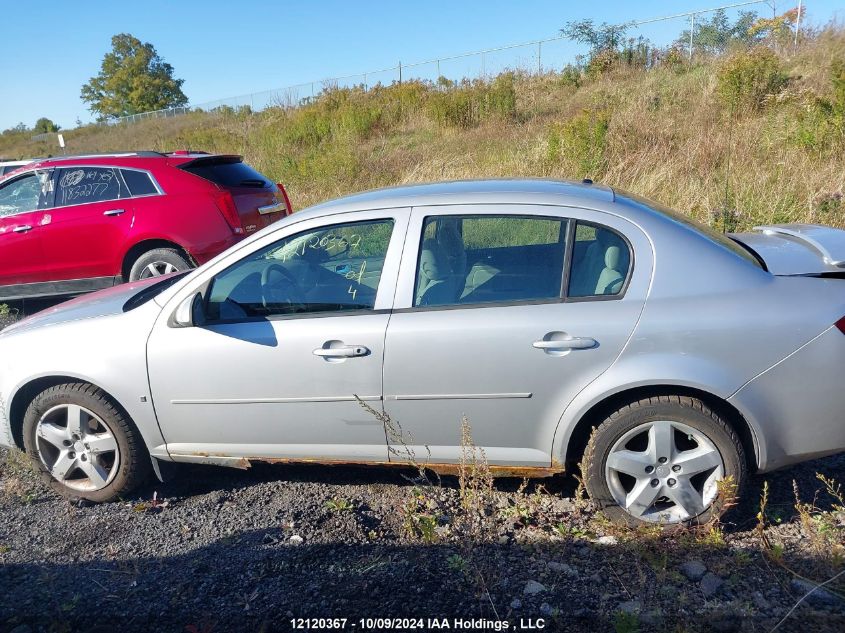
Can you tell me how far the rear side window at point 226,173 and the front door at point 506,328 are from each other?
15.8 feet

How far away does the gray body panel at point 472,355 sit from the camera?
288 centimetres

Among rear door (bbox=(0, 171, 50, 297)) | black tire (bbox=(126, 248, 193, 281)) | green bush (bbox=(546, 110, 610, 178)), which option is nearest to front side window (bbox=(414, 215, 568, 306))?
black tire (bbox=(126, 248, 193, 281))

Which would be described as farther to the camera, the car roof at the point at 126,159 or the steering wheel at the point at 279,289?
the car roof at the point at 126,159

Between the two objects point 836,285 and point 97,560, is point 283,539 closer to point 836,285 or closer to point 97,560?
point 97,560

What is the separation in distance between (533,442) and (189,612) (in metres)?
1.68

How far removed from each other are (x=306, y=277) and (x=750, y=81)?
34.2ft

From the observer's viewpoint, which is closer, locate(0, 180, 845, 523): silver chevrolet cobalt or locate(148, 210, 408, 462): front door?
locate(0, 180, 845, 523): silver chevrolet cobalt

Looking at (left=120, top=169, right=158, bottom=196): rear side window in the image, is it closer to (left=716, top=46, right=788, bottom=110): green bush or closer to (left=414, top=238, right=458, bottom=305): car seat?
(left=414, top=238, right=458, bottom=305): car seat

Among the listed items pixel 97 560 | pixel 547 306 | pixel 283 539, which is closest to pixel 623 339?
pixel 547 306

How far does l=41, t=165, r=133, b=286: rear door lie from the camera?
23.9ft

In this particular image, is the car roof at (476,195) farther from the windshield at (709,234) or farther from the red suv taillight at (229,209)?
the red suv taillight at (229,209)

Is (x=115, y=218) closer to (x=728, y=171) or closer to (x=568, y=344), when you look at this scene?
(x=568, y=344)

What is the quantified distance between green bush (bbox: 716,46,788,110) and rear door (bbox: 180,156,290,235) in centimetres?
771

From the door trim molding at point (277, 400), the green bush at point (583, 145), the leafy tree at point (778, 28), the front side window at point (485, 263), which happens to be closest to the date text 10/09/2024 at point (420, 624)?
the door trim molding at point (277, 400)
